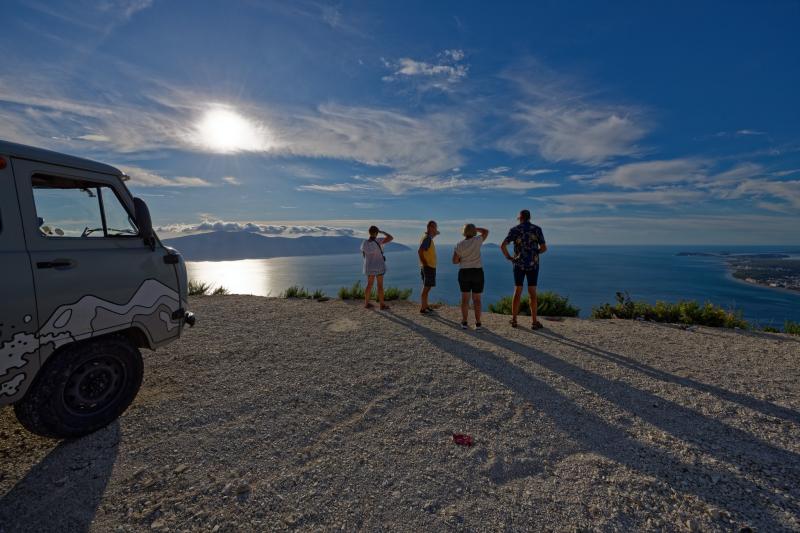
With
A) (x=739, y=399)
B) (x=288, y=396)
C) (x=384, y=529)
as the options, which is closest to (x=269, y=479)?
(x=384, y=529)

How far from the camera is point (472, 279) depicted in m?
6.78

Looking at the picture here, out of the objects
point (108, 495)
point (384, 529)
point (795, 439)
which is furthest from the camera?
point (795, 439)

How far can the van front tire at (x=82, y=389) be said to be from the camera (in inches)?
107

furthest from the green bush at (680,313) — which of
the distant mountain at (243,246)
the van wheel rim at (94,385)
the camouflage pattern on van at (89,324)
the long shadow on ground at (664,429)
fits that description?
the distant mountain at (243,246)

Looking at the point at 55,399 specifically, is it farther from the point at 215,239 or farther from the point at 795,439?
the point at 215,239

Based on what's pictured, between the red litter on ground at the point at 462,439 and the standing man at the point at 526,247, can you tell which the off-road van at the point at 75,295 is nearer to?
the red litter on ground at the point at 462,439

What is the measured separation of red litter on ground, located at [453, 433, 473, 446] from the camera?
2.98m

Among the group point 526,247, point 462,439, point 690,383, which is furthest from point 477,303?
point 462,439

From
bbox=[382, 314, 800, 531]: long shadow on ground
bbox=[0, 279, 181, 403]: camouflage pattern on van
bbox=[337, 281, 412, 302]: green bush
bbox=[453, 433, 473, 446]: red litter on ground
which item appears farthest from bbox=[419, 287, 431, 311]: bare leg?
bbox=[0, 279, 181, 403]: camouflage pattern on van

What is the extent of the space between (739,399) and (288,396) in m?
5.45

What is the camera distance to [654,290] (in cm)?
5269

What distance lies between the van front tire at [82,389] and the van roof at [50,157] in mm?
1687

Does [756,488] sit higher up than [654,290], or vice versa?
[756,488]

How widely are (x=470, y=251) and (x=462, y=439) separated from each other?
4.20m
